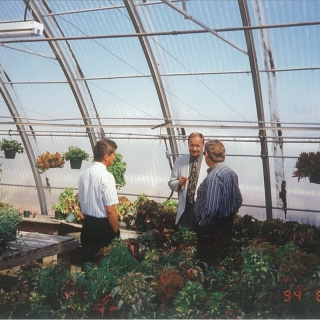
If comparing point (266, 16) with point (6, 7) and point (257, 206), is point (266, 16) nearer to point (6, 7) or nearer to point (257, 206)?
point (257, 206)

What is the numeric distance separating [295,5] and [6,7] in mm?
4685

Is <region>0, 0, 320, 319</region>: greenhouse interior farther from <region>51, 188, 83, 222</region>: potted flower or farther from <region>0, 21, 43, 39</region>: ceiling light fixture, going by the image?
<region>51, 188, 83, 222</region>: potted flower

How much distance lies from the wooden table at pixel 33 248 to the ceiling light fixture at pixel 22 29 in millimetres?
2168

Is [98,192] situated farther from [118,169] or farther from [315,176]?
[118,169]

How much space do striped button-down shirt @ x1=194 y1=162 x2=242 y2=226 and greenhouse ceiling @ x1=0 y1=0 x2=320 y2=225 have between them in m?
2.39

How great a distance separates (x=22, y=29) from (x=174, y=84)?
3.44 meters

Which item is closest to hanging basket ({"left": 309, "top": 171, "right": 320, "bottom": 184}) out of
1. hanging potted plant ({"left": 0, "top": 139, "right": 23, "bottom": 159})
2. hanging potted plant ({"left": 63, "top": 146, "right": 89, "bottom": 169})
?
hanging potted plant ({"left": 63, "top": 146, "right": 89, "bottom": 169})

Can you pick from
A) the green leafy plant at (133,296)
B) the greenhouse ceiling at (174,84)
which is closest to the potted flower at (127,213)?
the greenhouse ceiling at (174,84)

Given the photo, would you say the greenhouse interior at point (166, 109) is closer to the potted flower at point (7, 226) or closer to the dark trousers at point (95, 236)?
the potted flower at point (7, 226)

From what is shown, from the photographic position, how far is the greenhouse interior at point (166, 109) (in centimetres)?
414

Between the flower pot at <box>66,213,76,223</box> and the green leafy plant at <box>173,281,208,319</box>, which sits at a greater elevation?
the flower pot at <box>66,213,76,223</box>

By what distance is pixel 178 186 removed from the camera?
17.8 feet

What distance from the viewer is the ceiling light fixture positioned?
539 centimetres

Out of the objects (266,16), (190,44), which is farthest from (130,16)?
(266,16)
